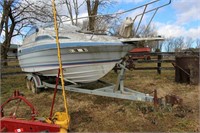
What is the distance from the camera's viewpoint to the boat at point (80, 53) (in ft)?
16.0

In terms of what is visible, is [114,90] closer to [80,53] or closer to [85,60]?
[85,60]

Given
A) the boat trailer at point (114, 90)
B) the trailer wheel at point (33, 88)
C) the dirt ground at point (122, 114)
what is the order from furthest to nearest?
the trailer wheel at point (33, 88) < the boat trailer at point (114, 90) < the dirt ground at point (122, 114)

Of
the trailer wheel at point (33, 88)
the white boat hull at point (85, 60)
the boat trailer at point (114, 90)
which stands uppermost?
the white boat hull at point (85, 60)

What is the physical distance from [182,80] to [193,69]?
592 mm

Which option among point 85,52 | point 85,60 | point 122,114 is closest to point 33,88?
point 85,60

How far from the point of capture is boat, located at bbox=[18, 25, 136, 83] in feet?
16.0

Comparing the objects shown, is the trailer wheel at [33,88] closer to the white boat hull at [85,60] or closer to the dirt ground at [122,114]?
the dirt ground at [122,114]

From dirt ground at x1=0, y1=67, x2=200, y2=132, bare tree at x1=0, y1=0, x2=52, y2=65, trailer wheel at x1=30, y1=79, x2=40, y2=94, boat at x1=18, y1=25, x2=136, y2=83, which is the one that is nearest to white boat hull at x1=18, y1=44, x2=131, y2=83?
boat at x1=18, y1=25, x2=136, y2=83

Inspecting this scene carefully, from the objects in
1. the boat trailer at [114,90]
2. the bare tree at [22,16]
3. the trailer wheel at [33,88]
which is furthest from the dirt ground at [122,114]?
the bare tree at [22,16]

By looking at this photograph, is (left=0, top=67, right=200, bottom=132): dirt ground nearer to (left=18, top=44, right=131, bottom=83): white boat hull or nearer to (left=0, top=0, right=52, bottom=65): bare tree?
(left=18, top=44, right=131, bottom=83): white boat hull

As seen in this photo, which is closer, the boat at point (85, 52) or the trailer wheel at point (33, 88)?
the boat at point (85, 52)

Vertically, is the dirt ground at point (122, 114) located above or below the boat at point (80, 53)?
below

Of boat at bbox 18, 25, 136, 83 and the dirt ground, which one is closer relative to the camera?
the dirt ground

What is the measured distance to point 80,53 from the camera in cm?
500
